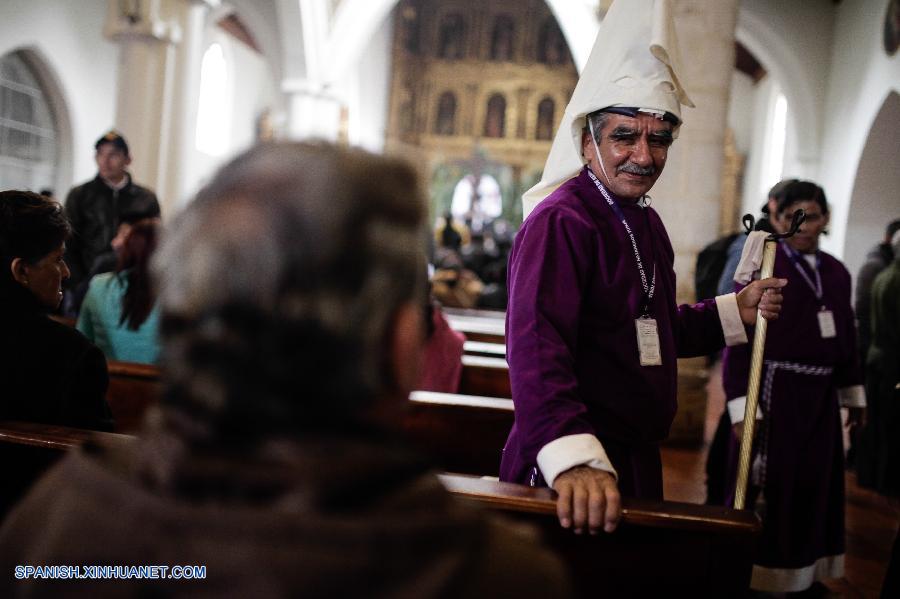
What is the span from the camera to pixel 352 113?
23.0 m

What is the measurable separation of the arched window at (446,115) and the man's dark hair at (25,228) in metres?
24.5

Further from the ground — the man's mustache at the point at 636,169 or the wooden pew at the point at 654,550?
the man's mustache at the point at 636,169

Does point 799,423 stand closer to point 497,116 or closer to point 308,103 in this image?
point 308,103

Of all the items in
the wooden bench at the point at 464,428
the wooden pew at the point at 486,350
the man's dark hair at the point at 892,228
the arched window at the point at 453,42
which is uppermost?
the arched window at the point at 453,42

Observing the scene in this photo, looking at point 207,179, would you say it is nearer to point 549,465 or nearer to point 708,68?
point 549,465

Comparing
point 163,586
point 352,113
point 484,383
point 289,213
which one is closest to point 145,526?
point 163,586

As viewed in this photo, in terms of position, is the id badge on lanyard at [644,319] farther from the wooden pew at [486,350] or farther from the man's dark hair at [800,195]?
the wooden pew at [486,350]

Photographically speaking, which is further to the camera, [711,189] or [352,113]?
[352,113]

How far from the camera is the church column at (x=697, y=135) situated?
5801 millimetres

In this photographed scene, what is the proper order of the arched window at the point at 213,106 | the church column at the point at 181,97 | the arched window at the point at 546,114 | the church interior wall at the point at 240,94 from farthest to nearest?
the arched window at the point at 546,114, the church interior wall at the point at 240,94, the arched window at the point at 213,106, the church column at the point at 181,97

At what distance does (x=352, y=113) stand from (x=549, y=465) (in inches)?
871

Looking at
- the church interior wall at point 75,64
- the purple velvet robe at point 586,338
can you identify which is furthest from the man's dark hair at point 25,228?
the church interior wall at point 75,64

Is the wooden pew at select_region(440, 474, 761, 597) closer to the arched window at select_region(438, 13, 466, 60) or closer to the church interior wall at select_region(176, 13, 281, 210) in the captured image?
the church interior wall at select_region(176, 13, 281, 210)

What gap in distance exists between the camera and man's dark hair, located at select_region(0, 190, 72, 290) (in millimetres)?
2303
